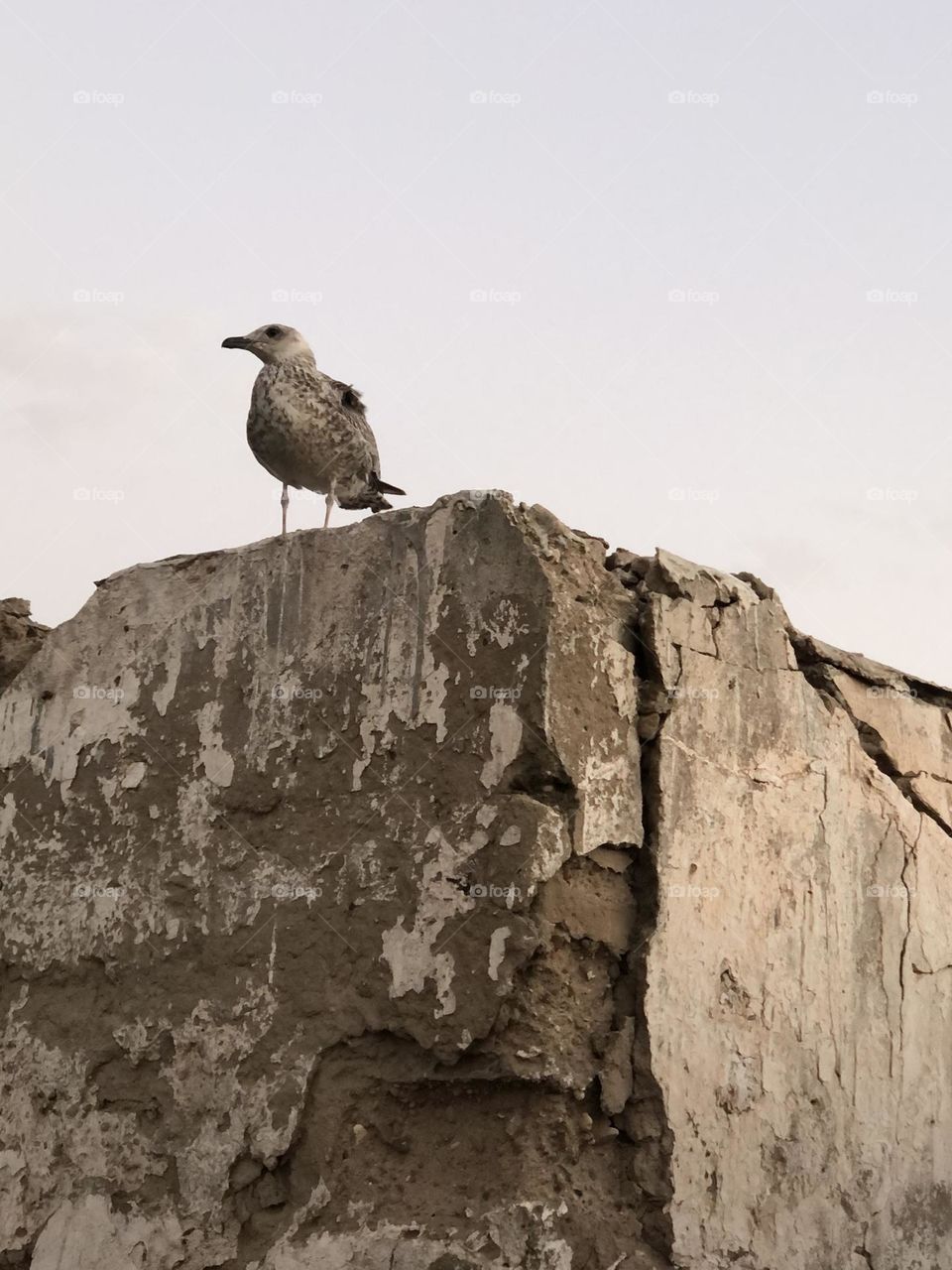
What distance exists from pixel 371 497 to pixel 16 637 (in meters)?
1.49

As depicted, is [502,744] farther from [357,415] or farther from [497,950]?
A: [357,415]

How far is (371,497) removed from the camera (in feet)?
20.7

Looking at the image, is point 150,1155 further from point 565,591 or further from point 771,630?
point 771,630

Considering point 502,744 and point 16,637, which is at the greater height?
point 16,637

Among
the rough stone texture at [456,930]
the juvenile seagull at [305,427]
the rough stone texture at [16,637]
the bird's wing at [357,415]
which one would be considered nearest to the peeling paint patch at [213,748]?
the rough stone texture at [456,930]

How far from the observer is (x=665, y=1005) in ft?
16.3

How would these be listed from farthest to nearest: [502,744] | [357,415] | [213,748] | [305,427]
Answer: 1. [357,415]
2. [305,427]
3. [213,748]
4. [502,744]

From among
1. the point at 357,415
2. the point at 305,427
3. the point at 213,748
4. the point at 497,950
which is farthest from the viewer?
the point at 357,415

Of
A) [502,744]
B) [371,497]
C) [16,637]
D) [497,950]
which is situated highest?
[371,497]

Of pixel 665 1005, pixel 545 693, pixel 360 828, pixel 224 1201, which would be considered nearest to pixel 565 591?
pixel 545 693

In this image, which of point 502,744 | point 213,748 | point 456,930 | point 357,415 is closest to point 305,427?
point 357,415

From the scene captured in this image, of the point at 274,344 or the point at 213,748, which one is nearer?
the point at 213,748

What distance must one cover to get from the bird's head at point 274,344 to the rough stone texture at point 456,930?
1.05 meters

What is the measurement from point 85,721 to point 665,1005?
228 centimetres
